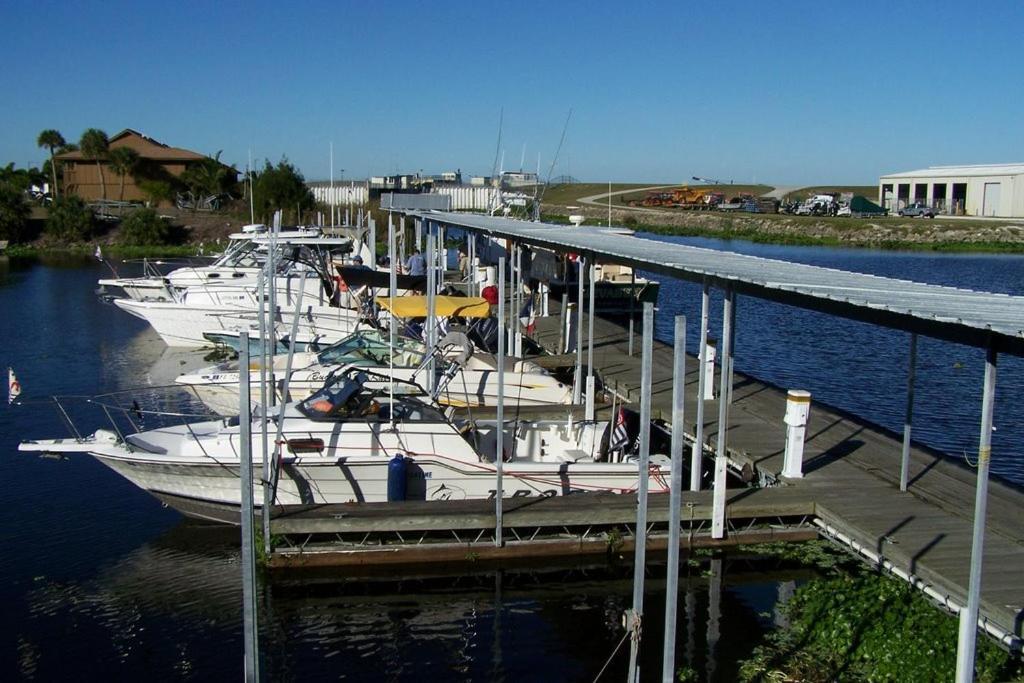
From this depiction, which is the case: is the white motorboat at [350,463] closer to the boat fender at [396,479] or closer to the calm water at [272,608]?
the boat fender at [396,479]

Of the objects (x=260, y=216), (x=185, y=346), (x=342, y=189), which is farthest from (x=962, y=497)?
(x=342, y=189)

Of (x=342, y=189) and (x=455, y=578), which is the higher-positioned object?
(x=342, y=189)

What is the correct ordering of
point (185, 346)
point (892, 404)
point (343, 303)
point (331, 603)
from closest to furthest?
point (331, 603), point (892, 404), point (343, 303), point (185, 346)

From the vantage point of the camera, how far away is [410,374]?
18047mm

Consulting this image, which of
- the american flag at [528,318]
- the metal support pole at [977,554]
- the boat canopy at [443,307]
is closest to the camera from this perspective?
the metal support pole at [977,554]

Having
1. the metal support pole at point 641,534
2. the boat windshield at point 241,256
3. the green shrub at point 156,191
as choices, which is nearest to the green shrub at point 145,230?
the green shrub at point 156,191

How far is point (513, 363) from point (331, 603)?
7.75m

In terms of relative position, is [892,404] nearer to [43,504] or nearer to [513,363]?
[513,363]

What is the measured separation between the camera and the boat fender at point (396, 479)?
43.6ft

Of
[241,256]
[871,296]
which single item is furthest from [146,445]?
[241,256]

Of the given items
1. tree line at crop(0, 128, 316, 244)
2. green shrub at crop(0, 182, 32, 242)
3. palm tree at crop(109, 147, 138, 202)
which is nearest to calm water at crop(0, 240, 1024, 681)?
tree line at crop(0, 128, 316, 244)

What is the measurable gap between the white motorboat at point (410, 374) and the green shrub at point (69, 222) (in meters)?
55.1

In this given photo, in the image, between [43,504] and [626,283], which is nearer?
[43,504]

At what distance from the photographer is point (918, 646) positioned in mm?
9242
